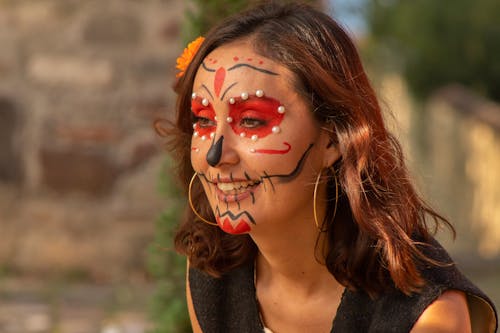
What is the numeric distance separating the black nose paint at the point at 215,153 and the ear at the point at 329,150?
0.25m

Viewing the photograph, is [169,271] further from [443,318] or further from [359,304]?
[443,318]

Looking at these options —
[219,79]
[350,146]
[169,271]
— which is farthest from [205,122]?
[169,271]

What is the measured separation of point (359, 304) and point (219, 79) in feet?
2.27

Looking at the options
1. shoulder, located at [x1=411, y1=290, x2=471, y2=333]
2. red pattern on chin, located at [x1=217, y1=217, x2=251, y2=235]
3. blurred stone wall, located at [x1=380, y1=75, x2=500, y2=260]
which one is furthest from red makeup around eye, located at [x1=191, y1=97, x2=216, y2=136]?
blurred stone wall, located at [x1=380, y1=75, x2=500, y2=260]

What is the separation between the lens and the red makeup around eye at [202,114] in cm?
250

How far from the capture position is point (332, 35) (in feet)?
8.05

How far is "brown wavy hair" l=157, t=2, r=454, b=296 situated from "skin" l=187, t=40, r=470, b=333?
0.04m

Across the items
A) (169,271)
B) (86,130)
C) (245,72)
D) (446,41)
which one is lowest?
(245,72)

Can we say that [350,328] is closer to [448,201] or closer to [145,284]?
[145,284]

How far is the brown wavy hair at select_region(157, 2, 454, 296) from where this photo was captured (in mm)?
2412

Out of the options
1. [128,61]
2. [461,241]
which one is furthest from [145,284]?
[461,241]

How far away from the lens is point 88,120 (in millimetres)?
5348

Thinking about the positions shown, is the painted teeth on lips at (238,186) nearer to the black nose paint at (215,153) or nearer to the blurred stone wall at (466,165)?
the black nose paint at (215,153)

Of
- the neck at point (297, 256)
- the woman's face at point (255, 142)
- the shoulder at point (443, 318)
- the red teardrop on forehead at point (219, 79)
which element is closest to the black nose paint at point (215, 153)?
the woman's face at point (255, 142)
